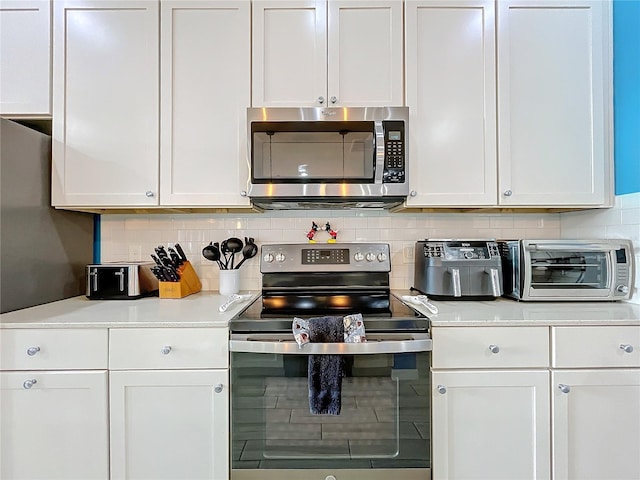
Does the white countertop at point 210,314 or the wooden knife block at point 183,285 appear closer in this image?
the white countertop at point 210,314

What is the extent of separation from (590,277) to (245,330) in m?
1.56

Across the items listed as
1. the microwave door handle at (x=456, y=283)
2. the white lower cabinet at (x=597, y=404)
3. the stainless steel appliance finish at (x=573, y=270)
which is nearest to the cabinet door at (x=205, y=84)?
the microwave door handle at (x=456, y=283)

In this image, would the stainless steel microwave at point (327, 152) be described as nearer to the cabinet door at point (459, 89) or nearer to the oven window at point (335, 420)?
the cabinet door at point (459, 89)

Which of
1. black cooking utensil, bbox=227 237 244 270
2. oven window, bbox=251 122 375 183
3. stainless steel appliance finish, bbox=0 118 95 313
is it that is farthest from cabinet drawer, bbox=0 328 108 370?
oven window, bbox=251 122 375 183

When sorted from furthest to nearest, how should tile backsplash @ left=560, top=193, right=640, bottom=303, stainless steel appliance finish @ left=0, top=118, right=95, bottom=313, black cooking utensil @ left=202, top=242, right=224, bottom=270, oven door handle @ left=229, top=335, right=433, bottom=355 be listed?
black cooking utensil @ left=202, top=242, right=224, bottom=270 → tile backsplash @ left=560, top=193, right=640, bottom=303 → stainless steel appliance finish @ left=0, top=118, right=95, bottom=313 → oven door handle @ left=229, top=335, right=433, bottom=355

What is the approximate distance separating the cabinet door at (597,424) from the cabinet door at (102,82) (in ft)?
6.30

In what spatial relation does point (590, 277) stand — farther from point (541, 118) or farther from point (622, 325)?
point (541, 118)

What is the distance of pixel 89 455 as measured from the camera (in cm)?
140

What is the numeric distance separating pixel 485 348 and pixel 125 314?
1.40 meters

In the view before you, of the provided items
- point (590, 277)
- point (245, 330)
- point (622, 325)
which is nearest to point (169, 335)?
point (245, 330)

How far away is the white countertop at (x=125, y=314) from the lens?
1398 millimetres

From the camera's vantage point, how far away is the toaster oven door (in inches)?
68.1

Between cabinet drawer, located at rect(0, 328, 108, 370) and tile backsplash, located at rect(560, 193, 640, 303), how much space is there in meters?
2.24

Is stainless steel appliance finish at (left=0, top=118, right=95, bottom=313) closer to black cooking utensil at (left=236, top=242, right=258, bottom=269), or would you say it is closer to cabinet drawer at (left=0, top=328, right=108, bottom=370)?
cabinet drawer at (left=0, top=328, right=108, bottom=370)
